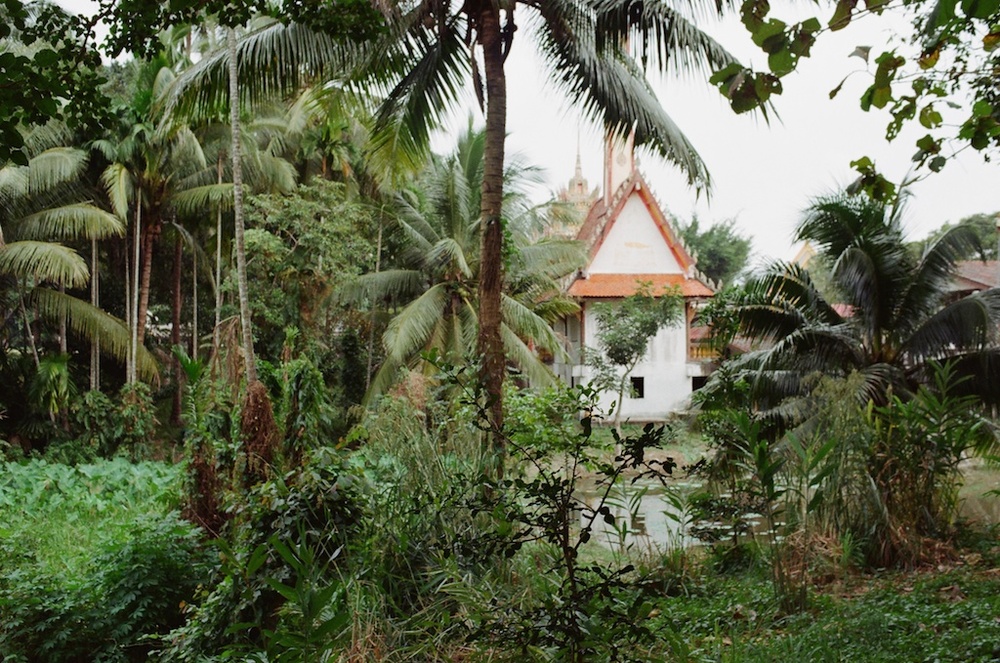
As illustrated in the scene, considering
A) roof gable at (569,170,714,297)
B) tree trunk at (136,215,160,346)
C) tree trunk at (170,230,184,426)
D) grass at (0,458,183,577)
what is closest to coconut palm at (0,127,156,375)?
tree trunk at (136,215,160,346)

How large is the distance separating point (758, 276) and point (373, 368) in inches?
393

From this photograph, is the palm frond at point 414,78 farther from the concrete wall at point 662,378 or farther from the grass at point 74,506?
the concrete wall at point 662,378

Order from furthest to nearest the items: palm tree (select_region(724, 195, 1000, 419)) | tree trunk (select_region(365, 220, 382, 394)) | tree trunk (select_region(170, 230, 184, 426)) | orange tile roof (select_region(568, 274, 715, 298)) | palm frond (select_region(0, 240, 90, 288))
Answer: orange tile roof (select_region(568, 274, 715, 298)), tree trunk (select_region(170, 230, 184, 426)), tree trunk (select_region(365, 220, 382, 394)), palm frond (select_region(0, 240, 90, 288)), palm tree (select_region(724, 195, 1000, 419))

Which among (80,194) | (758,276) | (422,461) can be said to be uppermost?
(80,194)

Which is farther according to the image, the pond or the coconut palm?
the coconut palm

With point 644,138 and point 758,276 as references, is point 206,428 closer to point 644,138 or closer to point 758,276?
point 644,138

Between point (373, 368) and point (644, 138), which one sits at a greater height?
point (644, 138)

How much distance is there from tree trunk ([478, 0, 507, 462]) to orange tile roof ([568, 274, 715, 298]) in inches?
437

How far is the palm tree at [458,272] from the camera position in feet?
48.2

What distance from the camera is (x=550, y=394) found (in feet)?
33.3

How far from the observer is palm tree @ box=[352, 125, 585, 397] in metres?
14.7

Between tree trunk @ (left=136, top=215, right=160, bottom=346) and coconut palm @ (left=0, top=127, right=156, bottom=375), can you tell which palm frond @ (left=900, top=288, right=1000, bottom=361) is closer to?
coconut palm @ (left=0, top=127, right=156, bottom=375)

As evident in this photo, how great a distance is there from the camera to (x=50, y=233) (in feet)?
44.8

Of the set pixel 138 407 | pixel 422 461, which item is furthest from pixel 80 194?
pixel 422 461
